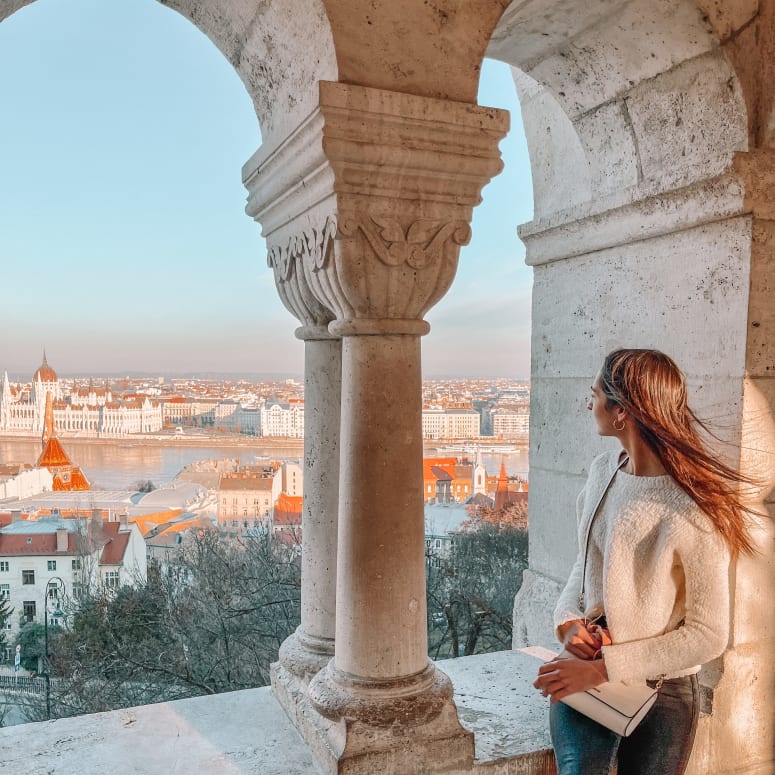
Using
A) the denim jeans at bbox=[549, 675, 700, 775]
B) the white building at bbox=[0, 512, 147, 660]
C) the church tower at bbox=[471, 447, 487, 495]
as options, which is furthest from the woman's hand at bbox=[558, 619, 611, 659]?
the white building at bbox=[0, 512, 147, 660]

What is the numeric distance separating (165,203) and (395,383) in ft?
43.8

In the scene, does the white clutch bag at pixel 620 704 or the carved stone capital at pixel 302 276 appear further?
the carved stone capital at pixel 302 276

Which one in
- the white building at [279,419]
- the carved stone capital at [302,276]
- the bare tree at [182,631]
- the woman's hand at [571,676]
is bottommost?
the bare tree at [182,631]

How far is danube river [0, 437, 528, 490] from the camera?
6488 millimetres

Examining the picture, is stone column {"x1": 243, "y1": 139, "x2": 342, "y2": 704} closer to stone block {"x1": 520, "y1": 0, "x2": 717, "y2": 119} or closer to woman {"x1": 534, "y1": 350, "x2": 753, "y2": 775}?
woman {"x1": 534, "y1": 350, "x2": 753, "y2": 775}

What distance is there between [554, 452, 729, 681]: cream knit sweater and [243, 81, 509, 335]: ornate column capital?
0.64 metres

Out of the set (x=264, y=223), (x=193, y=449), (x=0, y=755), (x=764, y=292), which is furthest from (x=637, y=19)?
(x=193, y=449)

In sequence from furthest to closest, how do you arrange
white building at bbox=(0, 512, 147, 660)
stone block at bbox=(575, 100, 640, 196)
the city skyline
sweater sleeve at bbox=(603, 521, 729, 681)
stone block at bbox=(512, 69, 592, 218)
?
1. the city skyline
2. white building at bbox=(0, 512, 147, 660)
3. stone block at bbox=(512, 69, 592, 218)
4. stone block at bbox=(575, 100, 640, 196)
5. sweater sleeve at bbox=(603, 521, 729, 681)

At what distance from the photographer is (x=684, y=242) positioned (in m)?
1.98

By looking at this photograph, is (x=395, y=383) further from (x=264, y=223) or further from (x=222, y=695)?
(x=222, y=695)

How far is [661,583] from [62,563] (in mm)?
7537

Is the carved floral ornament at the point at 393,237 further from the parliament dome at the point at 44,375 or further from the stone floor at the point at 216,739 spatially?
the parliament dome at the point at 44,375

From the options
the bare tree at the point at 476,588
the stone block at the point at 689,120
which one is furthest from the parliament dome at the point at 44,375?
the stone block at the point at 689,120

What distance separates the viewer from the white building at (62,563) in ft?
22.3
